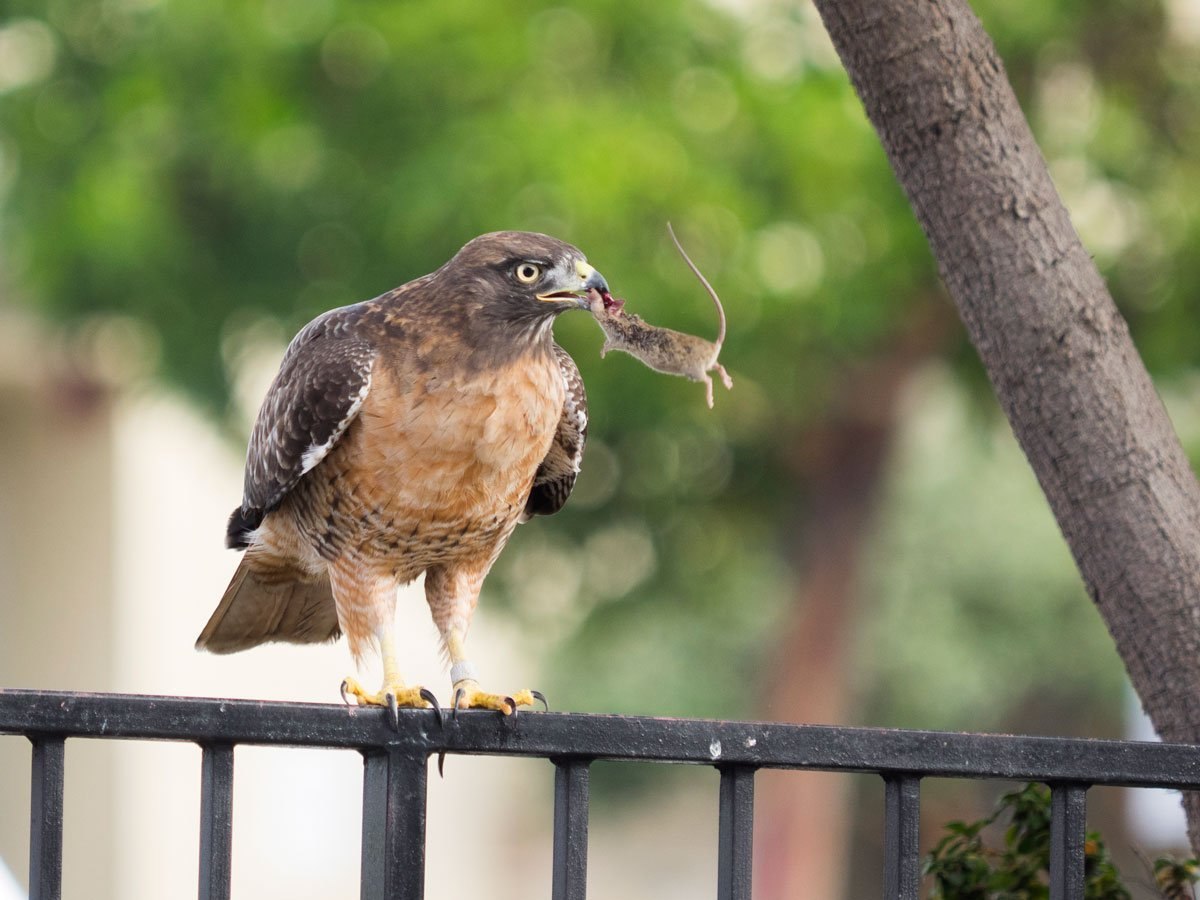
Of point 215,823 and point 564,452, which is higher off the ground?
point 564,452

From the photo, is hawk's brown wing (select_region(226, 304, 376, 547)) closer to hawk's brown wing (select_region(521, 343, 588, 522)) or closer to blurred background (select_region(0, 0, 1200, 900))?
hawk's brown wing (select_region(521, 343, 588, 522))

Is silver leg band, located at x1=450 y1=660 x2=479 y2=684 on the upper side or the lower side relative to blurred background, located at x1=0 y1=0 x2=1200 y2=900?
lower

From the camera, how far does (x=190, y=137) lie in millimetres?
7137

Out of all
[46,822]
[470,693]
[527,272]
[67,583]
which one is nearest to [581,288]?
[527,272]

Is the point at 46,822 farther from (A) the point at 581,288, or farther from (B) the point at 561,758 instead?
(A) the point at 581,288

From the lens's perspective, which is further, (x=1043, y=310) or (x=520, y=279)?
(x=520, y=279)

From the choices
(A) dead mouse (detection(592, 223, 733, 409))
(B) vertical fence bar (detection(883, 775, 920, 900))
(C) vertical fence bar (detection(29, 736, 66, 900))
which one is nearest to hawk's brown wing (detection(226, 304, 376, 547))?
(A) dead mouse (detection(592, 223, 733, 409))

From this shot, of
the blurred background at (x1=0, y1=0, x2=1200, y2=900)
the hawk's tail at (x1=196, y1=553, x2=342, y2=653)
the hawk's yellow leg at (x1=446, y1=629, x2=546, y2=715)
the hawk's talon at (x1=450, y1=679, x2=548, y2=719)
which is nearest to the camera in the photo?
the hawk's yellow leg at (x1=446, y1=629, x2=546, y2=715)

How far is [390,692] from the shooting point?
2365 millimetres

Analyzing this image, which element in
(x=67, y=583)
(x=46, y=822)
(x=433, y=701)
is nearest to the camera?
(x=46, y=822)

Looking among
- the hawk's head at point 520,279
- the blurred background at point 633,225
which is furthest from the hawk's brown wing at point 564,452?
the blurred background at point 633,225

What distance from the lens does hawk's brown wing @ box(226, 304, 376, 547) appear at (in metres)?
2.69

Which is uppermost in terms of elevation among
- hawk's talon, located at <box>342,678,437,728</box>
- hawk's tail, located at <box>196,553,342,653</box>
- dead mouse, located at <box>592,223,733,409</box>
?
dead mouse, located at <box>592,223,733,409</box>

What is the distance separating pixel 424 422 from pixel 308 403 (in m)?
0.22
